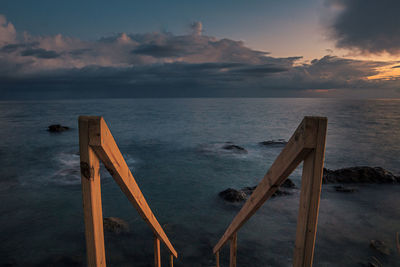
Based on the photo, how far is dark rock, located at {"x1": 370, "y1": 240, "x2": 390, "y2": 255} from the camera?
7.12 metres

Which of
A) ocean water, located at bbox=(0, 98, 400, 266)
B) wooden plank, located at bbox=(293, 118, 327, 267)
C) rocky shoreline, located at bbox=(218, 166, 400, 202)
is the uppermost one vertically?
wooden plank, located at bbox=(293, 118, 327, 267)

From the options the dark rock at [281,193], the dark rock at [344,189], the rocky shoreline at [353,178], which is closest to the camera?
the dark rock at [281,193]

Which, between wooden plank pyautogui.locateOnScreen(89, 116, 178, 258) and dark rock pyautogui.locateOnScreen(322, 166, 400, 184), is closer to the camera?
wooden plank pyautogui.locateOnScreen(89, 116, 178, 258)

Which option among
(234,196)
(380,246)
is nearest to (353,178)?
(380,246)

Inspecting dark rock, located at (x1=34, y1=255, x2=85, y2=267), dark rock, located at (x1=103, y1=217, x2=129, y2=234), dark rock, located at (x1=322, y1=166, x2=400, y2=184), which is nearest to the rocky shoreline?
dark rock, located at (x1=322, y1=166, x2=400, y2=184)

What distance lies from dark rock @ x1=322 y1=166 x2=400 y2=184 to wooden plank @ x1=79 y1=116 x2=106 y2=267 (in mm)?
13958

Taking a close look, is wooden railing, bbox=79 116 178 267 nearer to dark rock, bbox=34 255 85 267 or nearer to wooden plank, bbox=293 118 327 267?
wooden plank, bbox=293 118 327 267

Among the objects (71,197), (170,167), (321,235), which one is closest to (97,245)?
(321,235)

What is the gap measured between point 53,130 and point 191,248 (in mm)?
34034

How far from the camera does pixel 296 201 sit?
10.7 metres

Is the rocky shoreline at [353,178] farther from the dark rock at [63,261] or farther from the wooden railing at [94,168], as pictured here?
the wooden railing at [94,168]

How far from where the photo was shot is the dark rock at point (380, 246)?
23.4 feet

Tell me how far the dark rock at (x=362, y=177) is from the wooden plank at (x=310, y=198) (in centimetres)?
1336

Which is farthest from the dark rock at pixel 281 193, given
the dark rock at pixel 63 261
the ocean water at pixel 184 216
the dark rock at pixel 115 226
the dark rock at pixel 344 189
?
the dark rock at pixel 63 261
